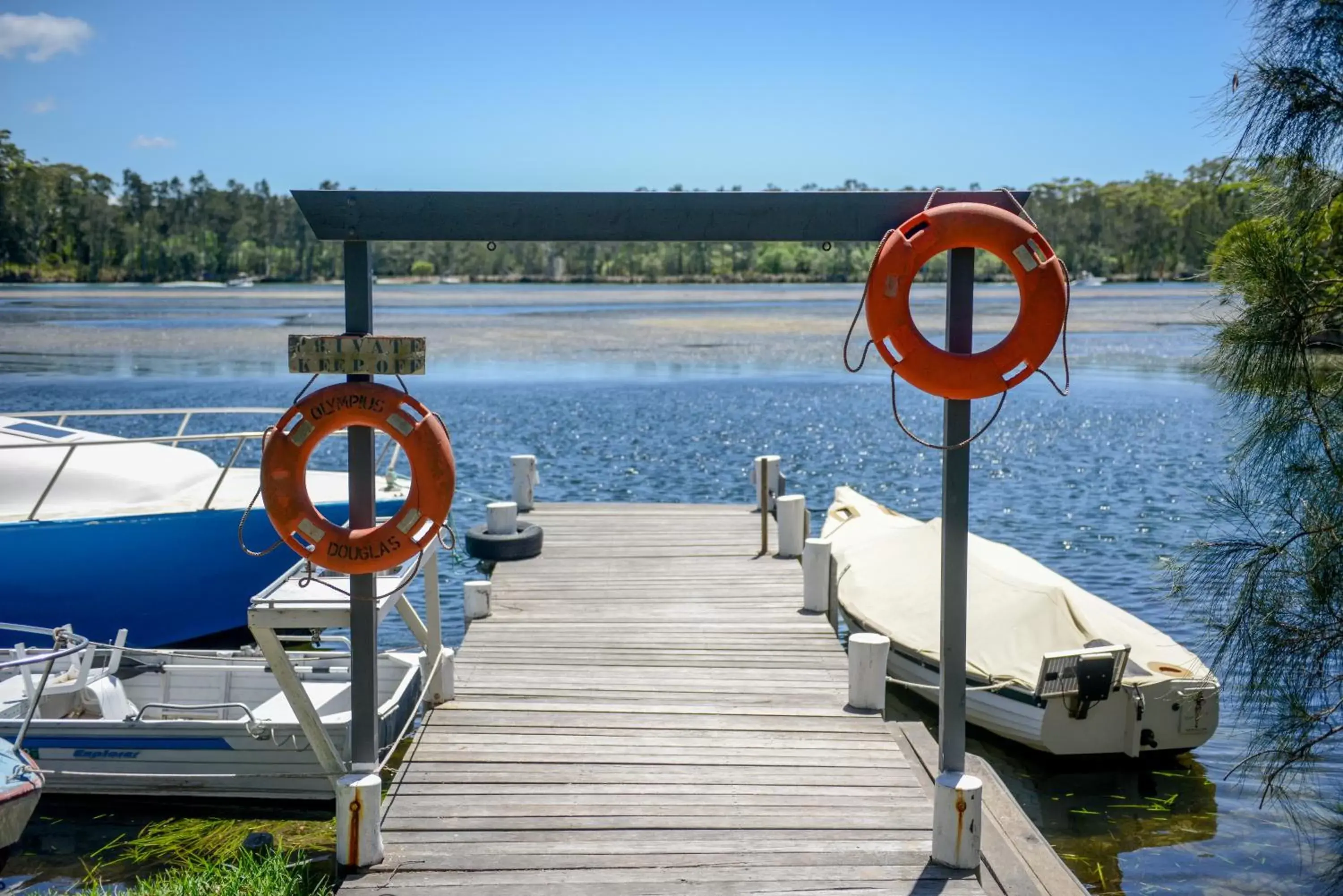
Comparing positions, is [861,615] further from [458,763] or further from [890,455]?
[890,455]

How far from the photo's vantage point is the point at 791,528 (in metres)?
10.4

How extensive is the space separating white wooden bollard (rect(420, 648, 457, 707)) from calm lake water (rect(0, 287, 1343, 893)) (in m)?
3.48

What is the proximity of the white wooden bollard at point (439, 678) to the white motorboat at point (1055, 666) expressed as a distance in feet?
9.55

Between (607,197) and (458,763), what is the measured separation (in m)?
2.64

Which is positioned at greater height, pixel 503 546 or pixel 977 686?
pixel 503 546

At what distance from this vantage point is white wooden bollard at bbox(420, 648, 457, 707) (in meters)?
6.40

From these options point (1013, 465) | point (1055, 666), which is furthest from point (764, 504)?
point (1013, 465)

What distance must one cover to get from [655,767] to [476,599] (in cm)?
306

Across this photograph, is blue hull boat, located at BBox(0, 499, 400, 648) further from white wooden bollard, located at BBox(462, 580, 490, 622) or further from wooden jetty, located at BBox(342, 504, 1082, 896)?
wooden jetty, located at BBox(342, 504, 1082, 896)

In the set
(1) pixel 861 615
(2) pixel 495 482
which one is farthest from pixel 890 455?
(1) pixel 861 615

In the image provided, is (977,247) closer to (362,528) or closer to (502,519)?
(362,528)

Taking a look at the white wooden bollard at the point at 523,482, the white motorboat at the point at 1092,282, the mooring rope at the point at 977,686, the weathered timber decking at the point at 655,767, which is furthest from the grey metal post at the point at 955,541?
Answer: the white motorboat at the point at 1092,282

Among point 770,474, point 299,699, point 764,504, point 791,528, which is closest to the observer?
point 299,699

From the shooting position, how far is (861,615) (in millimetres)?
9578
